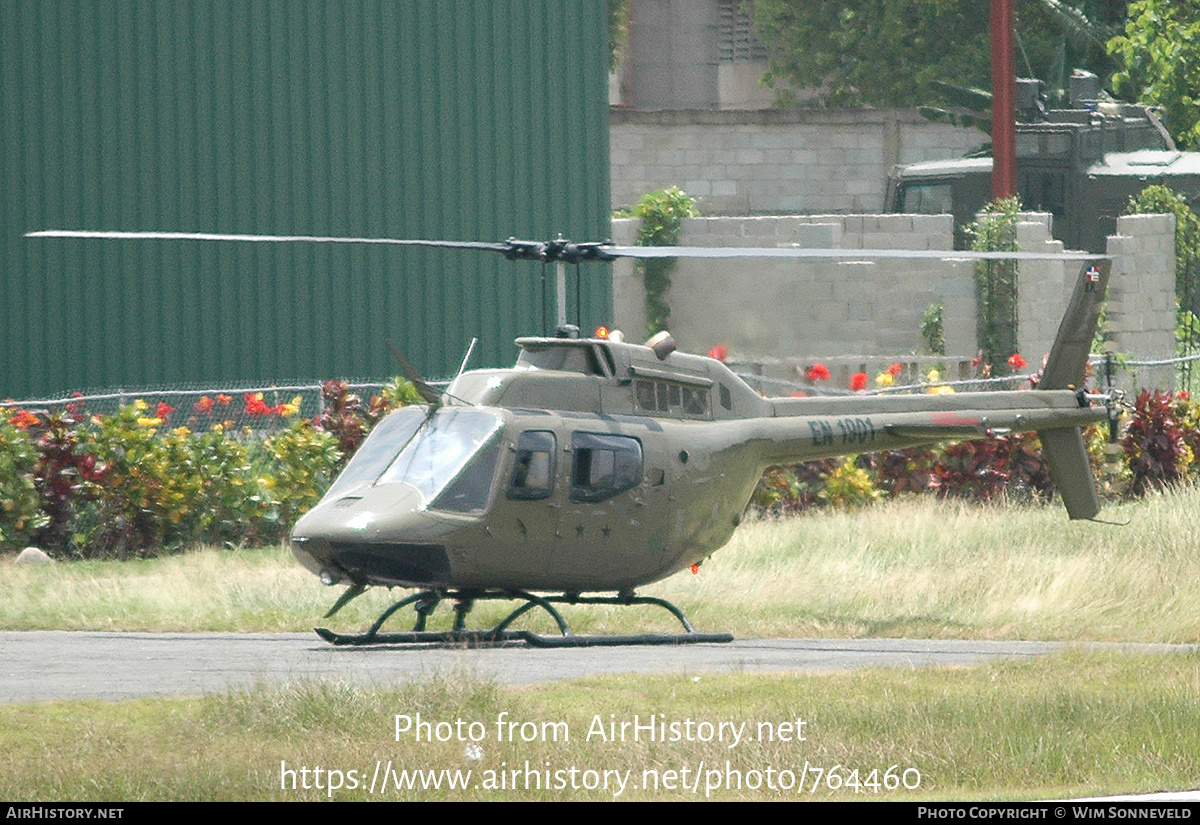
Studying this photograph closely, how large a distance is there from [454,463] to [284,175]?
1310 centimetres

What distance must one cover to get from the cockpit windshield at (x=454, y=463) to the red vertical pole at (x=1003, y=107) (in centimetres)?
2096

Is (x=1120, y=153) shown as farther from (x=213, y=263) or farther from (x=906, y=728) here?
(x=906, y=728)

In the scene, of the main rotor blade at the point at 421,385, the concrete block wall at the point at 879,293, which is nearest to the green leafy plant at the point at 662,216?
the concrete block wall at the point at 879,293

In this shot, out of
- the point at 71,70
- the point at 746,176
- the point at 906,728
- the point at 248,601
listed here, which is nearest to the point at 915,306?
the point at 746,176

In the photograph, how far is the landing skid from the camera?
46.3ft

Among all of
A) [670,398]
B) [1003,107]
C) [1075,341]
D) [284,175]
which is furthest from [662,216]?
[670,398]

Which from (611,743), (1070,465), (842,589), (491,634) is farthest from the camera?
A: (1070,465)

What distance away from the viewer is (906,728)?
10.8 meters

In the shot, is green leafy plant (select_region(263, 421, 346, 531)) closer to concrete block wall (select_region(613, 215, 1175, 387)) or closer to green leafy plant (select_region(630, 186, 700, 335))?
concrete block wall (select_region(613, 215, 1175, 387))

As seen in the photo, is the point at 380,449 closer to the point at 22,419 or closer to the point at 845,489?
the point at 22,419

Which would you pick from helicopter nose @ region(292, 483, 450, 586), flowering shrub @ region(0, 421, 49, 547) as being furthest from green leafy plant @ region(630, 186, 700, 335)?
helicopter nose @ region(292, 483, 450, 586)

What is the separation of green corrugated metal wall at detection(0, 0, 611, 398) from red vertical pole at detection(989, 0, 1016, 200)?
8372 mm

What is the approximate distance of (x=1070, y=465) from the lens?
1758 cm

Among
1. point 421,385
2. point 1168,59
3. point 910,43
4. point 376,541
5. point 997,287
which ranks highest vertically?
point 910,43
